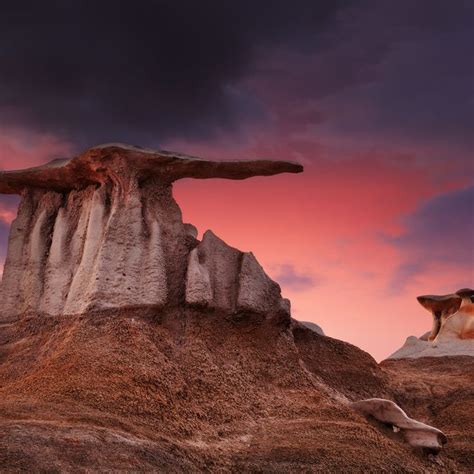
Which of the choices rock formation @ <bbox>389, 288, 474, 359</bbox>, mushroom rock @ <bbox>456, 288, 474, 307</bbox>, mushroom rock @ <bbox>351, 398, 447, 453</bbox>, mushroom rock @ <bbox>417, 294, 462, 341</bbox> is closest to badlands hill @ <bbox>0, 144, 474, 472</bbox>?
mushroom rock @ <bbox>351, 398, 447, 453</bbox>

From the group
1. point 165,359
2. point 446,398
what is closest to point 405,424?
point 446,398

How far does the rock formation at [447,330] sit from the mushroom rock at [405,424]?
10137 mm

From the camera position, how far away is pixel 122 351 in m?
17.4

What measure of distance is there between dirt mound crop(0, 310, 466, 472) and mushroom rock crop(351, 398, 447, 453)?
31 centimetres

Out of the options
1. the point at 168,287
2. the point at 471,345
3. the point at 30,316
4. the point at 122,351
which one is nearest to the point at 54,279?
the point at 30,316

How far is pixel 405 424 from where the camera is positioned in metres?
18.7

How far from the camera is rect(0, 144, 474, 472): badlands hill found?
48.2 feet

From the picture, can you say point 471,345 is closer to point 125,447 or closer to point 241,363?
point 241,363

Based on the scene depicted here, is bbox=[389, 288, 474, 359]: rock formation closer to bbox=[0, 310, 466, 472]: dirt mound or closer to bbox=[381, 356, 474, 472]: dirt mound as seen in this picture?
bbox=[381, 356, 474, 472]: dirt mound

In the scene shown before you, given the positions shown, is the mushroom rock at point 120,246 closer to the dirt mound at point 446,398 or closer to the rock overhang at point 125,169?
the rock overhang at point 125,169

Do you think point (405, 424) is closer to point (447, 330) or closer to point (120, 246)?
point (120, 246)

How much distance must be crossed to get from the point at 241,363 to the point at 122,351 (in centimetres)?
315

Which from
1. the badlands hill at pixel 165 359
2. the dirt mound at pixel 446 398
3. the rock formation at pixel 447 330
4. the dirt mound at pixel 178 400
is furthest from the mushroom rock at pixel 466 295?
the dirt mound at pixel 178 400

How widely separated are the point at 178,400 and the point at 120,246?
471 cm
